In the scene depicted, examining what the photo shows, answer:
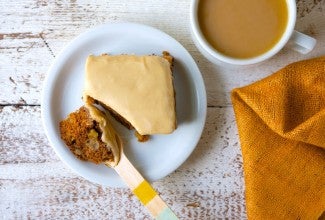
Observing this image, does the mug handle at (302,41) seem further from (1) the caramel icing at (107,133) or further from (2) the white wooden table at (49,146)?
(1) the caramel icing at (107,133)

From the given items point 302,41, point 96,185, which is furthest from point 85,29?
point 302,41

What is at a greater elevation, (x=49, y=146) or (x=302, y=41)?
(x=302, y=41)

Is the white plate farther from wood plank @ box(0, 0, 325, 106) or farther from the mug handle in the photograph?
the mug handle

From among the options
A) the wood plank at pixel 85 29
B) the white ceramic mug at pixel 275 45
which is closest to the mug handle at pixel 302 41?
the white ceramic mug at pixel 275 45

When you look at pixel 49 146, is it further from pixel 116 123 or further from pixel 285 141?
pixel 285 141

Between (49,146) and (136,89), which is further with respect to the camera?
(49,146)

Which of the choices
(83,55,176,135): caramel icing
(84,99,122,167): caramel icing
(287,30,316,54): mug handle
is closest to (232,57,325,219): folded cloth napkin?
(287,30,316,54): mug handle
